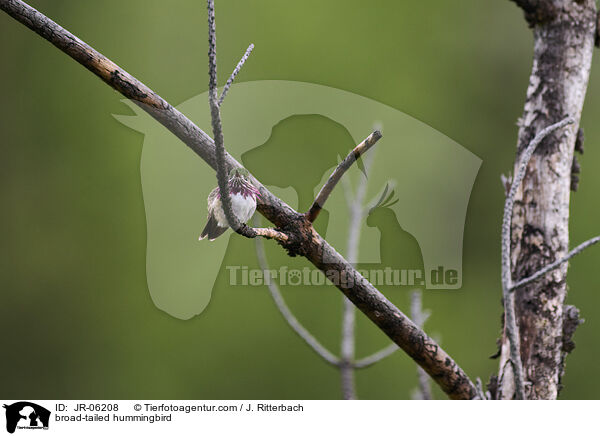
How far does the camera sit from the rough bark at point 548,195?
885 millimetres

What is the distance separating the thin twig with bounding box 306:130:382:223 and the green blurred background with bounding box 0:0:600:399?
49.4 inches

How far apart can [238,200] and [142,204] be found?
4.78ft

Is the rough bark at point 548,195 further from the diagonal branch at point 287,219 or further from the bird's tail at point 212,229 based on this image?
the bird's tail at point 212,229

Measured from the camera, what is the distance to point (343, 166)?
25.1 inches

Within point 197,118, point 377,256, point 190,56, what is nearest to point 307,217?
point 197,118

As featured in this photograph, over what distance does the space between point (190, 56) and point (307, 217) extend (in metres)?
1.52

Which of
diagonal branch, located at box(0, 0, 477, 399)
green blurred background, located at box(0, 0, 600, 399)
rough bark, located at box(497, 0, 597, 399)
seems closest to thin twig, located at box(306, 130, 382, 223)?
diagonal branch, located at box(0, 0, 477, 399)

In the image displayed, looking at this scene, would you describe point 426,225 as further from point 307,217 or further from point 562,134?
point 307,217

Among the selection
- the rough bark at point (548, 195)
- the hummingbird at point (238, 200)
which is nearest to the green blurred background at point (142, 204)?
the rough bark at point (548, 195)

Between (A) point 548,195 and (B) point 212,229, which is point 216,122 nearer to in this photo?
(B) point 212,229

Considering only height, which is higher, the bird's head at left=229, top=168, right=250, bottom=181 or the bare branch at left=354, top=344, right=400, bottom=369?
the bird's head at left=229, top=168, right=250, bottom=181

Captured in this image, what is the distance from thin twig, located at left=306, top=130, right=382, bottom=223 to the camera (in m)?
0.63

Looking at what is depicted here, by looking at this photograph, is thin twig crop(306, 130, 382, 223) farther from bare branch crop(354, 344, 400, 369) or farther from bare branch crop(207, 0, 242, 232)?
bare branch crop(354, 344, 400, 369)

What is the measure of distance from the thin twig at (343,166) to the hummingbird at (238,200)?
0.08m
